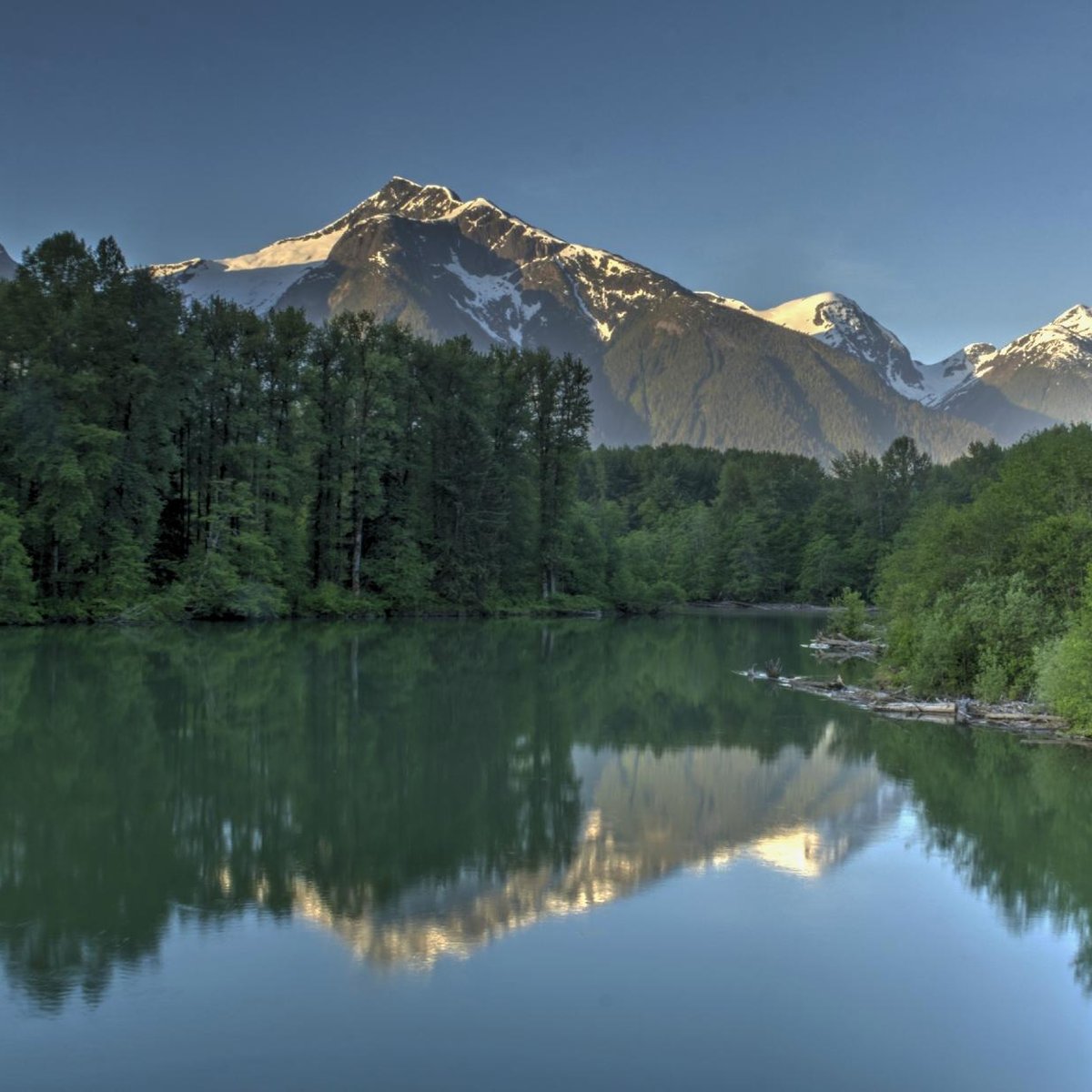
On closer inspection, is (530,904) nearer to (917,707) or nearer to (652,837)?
(652,837)

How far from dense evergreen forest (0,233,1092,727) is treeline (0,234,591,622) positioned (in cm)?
14

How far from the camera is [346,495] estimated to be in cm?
6038

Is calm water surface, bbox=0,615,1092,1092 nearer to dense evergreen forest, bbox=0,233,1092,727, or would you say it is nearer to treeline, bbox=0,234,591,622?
dense evergreen forest, bbox=0,233,1092,727

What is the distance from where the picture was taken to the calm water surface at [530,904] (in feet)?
25.7

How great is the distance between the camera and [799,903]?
11.6 metres

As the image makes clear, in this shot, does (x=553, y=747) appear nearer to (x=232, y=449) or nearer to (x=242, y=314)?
(x=232, y=449)

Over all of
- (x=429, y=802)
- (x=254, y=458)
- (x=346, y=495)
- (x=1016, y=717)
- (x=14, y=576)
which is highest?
(x=254, y=458)

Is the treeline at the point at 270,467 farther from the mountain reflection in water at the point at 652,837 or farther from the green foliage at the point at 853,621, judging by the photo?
the mountain reflection in water at the point at 652,837

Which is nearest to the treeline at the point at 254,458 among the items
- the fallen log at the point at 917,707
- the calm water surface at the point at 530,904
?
the calm water surface at the point at 530,904

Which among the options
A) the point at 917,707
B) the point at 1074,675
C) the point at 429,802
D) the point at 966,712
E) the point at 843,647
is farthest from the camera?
the point at 843,647

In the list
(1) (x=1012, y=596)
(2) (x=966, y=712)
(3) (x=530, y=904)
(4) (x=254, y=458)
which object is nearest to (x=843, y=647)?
(1) (x=1012, y=596)

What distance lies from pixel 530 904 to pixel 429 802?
15.6ft

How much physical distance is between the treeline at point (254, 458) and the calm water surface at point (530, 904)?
81.0ft

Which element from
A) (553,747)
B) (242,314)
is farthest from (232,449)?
(553,747)
